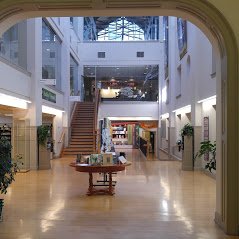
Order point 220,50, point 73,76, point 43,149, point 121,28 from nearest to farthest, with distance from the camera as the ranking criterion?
point 220,50
point 43,149
point 73,76
point 121,28

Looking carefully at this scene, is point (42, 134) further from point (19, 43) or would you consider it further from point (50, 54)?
point (50, 54)

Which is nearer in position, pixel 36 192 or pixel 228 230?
pixel 228 230

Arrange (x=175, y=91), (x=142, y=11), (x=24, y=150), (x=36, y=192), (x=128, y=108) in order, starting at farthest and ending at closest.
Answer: (x=128, y=108)
(x=175, y=91)
(x=24, y=150)
(x=36, y=192)
(x=142, y=11)

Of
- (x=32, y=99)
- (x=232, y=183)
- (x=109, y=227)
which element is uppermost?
(x=32, y=99)

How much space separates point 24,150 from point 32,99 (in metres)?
1.77

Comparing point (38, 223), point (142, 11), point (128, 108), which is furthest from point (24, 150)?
point (128, 108)

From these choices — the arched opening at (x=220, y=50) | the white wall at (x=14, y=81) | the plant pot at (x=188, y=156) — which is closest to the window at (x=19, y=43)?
the white wall at (x=14, y=81)

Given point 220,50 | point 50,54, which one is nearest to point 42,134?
point 50,54

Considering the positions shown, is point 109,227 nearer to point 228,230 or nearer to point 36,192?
point 228,230

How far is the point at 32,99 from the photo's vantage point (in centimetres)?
1371

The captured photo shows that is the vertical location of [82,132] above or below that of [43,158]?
above

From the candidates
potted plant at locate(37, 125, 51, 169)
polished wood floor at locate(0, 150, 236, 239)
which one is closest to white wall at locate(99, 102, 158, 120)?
potted plant at locate(37, 125, 51, 169)

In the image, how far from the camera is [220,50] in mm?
5469

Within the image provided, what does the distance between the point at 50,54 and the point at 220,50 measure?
44.4 feet
